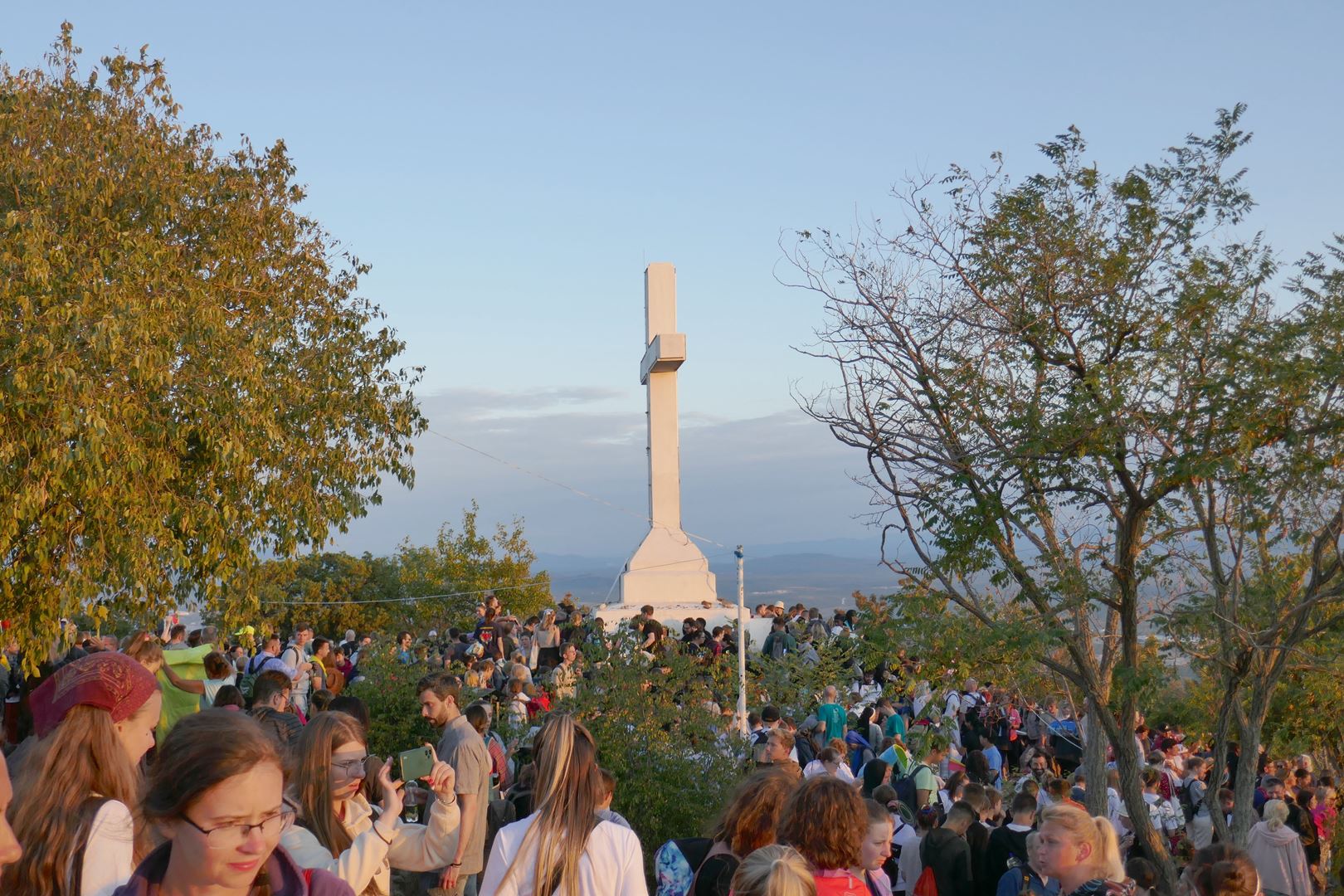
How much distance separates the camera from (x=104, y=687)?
3.19m

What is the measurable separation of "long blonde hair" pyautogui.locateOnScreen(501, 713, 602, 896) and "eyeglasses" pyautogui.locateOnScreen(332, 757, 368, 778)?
0.64 m

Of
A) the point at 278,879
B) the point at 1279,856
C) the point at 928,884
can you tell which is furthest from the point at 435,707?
the point at 1279,856

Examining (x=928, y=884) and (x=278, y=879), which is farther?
(x=928, y=884)

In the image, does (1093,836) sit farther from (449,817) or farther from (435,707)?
(435,707)

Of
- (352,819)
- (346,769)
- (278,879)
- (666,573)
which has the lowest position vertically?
(666,573)

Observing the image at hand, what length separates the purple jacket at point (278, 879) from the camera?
7.88 ft

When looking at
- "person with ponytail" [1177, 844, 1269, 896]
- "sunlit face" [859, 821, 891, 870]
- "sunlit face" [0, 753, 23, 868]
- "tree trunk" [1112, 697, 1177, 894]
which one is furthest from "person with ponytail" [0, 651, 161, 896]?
"tree trunk" [1112, 697, 1177, 894]

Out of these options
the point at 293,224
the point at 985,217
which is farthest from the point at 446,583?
the point at 985,217

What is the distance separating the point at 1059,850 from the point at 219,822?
3.20m

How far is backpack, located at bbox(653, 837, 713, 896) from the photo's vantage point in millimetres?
4656

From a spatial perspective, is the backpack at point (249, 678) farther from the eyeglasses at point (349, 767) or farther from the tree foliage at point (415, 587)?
the tree foliage at point (415, 587)

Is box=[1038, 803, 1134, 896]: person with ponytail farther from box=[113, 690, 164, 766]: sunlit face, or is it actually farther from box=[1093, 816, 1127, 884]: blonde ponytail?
box=[113, 690, 164, 766]: sunlit face

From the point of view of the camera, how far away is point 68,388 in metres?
10.1

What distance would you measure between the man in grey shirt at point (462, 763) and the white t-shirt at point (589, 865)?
5.81 ft
